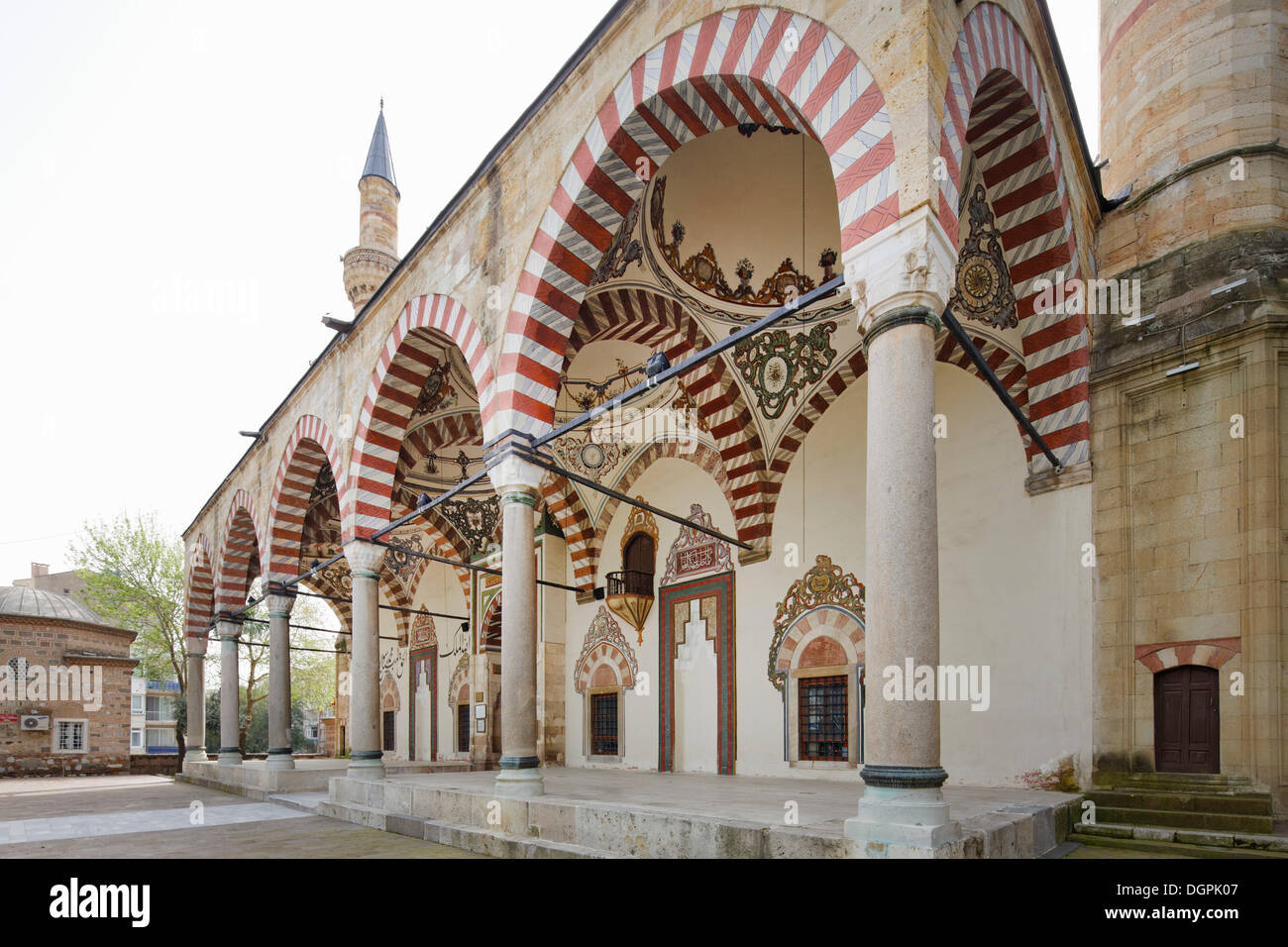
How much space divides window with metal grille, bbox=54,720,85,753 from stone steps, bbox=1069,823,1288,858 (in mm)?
19518

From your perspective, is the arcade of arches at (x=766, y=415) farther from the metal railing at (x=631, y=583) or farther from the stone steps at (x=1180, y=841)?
the stone steps at (x=1180, y=841)

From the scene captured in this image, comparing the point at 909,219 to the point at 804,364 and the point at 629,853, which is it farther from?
the point at 804,364

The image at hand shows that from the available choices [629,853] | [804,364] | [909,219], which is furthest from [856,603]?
[909,219]

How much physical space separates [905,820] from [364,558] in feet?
21.5

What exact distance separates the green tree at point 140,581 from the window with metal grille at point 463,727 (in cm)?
702

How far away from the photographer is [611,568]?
39.3 ft

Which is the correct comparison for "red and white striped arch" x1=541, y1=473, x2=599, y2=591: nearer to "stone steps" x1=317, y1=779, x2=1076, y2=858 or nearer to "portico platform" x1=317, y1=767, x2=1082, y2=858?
"portico platform" x1=317, y1=767, x2=1082, y2=858

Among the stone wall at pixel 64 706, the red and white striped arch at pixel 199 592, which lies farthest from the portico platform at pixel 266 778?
the stone wall at pixel 64 706

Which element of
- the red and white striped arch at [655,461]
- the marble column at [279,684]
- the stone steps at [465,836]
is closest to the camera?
the stone steps at [465,836]

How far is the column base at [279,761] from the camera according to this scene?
10.5 meters

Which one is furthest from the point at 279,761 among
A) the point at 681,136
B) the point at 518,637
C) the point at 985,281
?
the point at 985,281

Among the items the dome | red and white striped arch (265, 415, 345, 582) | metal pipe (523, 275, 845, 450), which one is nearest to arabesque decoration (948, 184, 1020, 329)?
metal pipe (523, 275, 845, 450)
